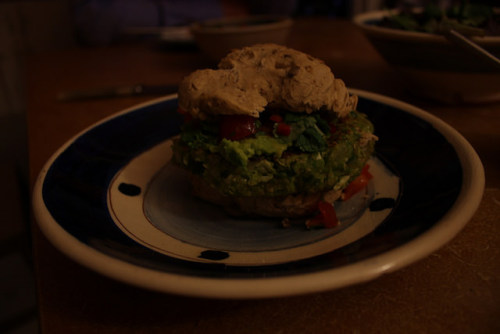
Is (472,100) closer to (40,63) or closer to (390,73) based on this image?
(390,73)

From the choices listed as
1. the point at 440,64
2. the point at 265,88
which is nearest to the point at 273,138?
the point at 265,88

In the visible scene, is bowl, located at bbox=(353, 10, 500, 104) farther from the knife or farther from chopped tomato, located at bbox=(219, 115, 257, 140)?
the knife

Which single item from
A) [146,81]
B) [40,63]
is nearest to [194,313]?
[146,81]

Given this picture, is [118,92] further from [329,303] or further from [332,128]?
[329,303]

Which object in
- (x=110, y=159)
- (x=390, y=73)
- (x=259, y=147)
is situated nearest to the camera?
(x=259, y=147)

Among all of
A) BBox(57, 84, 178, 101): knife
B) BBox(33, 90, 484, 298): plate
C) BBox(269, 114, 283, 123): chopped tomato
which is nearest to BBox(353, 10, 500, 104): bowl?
BBox(33, 90, 484, 298): plate

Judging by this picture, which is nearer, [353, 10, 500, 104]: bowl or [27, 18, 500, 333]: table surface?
[27, 18, 500, 333]: table surface

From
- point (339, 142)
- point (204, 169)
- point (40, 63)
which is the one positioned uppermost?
point (339, 142)
